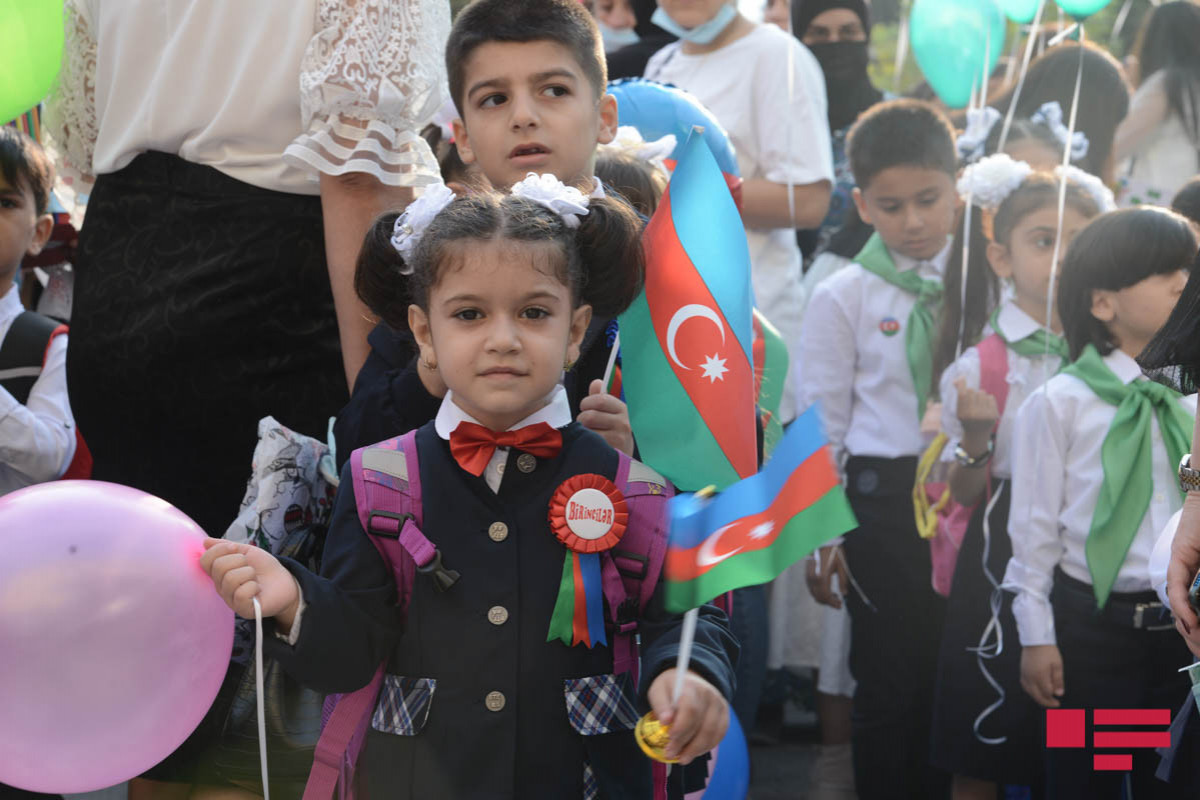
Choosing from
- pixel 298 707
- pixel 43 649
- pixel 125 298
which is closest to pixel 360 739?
pixel 298 707

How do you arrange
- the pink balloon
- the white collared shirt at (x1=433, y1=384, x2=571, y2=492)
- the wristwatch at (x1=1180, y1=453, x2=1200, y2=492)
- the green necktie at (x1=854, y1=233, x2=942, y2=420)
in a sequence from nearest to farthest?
the pink balloon < the white collared shirt at (x1=433, y1=384, x2=571, y2=492) < the wristwatch at (x1=1180, y1=453, x2=1200, y2=492) < the green necktie at (x1=854, y1=233, x2=942, y2=420)

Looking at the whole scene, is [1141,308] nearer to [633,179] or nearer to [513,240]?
[633,179]

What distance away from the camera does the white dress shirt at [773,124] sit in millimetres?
4012

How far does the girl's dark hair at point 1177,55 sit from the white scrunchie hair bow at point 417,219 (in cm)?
312

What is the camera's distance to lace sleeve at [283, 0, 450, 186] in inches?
87.8

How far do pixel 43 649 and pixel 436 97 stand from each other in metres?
1.15

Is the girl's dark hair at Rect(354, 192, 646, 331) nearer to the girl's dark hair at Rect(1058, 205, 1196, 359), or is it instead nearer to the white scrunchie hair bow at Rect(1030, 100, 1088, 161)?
the girl's dark hair at Rect(1058, 205, 1196, 359)

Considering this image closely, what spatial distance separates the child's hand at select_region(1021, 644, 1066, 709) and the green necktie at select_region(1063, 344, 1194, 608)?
0.19m

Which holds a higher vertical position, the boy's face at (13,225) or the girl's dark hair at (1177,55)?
the girl's dark hair at (1177,55)

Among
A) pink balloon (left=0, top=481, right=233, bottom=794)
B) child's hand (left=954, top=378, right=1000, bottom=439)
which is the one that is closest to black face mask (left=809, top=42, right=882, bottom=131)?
child's hand (left=954, top=378, right=1000, bottom=439)

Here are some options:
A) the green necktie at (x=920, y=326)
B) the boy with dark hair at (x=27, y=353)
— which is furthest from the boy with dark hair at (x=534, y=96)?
the green necktie at (x=920, y=326)

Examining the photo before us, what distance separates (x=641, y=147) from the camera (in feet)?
9.82

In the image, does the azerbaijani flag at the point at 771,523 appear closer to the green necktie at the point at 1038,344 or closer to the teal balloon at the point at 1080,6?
the green necktie at the point at 1038,344

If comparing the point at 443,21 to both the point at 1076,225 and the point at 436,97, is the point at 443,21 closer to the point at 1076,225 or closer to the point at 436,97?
the point at 436,97
